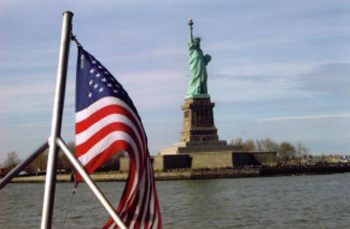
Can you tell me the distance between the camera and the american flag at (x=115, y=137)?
3490 mm

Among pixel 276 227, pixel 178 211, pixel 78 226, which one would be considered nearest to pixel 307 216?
pixel 276 227

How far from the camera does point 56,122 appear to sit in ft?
10.3

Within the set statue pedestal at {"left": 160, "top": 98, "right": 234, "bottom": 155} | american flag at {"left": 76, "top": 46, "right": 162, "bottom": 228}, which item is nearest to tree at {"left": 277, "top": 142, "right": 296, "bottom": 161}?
statue pedestal at {"left": 160, "top": 98, "right": 234, "bottom": 155}

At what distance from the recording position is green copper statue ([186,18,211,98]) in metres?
61.2

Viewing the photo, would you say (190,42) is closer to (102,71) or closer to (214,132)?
(214,132)

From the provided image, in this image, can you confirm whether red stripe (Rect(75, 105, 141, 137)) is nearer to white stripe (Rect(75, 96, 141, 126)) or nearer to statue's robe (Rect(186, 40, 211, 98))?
white stripe (Rect(75, 96, 141, 126))

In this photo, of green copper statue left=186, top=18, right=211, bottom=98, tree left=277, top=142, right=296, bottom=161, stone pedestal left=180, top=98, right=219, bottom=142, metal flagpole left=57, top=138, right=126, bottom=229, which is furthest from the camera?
tree left=277, top=142, right=296, bottom=161

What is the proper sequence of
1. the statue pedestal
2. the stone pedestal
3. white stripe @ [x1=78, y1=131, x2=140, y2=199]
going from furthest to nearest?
the stone pedestal
the statue pedestal
white stripe @ [x1=78, y1=131, x2=140, y2=199]

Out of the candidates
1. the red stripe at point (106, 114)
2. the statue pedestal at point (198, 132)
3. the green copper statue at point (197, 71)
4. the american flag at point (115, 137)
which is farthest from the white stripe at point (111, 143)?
the green copper statue at point (197, 71)

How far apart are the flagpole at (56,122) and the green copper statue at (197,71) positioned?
2279 inches

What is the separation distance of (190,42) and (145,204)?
193ft

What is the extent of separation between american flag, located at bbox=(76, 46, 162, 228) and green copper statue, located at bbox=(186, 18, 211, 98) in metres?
57.6

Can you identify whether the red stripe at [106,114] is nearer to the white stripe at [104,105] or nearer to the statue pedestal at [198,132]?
the white stripe at [104,105]

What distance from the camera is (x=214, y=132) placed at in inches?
2365
